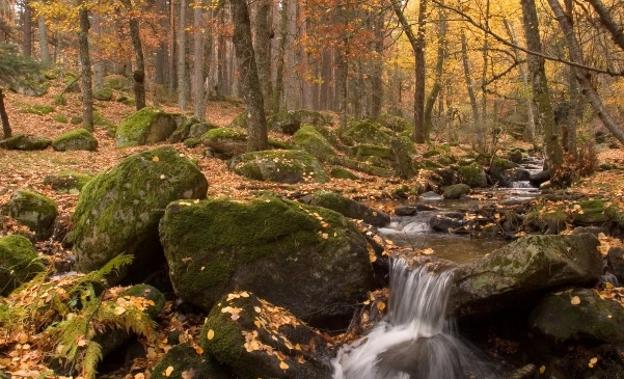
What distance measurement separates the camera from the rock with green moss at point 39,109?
65.1 ft

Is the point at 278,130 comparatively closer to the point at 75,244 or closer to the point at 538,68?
the point at 538,68

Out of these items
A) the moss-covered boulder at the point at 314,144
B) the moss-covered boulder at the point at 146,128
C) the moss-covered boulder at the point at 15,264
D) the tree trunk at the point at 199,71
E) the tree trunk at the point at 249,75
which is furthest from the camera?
the tree trunk at the point at 199,71

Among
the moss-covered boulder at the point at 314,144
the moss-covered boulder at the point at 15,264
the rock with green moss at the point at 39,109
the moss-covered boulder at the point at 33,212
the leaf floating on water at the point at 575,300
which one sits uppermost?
the rock with green moss at the point at 39,109

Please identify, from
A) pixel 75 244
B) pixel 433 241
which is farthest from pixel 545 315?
pixel 75 244

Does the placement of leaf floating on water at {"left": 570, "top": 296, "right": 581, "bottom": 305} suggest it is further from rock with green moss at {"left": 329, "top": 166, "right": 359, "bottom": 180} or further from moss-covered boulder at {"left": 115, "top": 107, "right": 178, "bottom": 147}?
moss-covered boulder at {"left": 115, "top": 107, "right": 178, "bottom": 147}

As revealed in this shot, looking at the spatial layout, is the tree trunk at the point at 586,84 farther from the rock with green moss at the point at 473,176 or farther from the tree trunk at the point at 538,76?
the rock with green moss at the point at 473,176

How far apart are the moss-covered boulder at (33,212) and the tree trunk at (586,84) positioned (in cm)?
870

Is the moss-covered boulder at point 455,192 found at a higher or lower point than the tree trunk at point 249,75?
lower

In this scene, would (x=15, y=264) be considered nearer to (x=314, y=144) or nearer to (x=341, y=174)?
(x=341, y=174)

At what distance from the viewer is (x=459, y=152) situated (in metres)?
23.5

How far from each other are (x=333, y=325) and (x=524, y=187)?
36.7ft

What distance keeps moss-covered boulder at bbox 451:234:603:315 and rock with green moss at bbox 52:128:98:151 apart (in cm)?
1349

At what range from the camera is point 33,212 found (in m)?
8.72

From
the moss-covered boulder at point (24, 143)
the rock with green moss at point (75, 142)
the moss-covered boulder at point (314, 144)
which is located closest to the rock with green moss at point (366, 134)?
the moss-covered boulder at point (314, 144)
